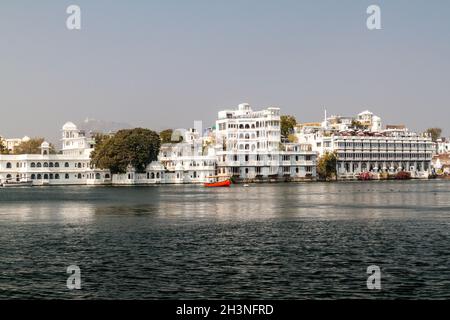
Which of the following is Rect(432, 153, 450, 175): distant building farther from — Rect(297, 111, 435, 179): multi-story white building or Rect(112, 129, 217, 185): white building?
Rect(112, 129, 217, 185): white building

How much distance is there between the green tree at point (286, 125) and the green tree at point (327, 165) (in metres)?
13.5

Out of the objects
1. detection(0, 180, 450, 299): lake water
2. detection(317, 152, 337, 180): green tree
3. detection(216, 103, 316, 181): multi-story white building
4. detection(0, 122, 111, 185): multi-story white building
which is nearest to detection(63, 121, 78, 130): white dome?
detection(0, 122, 111, 185): multi-story white building

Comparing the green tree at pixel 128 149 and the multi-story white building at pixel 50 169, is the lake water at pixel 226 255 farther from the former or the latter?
the multi-story white building at pixel 50 169

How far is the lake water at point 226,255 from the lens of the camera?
66.9ft

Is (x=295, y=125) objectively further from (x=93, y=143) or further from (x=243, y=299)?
(x=243, y=299)

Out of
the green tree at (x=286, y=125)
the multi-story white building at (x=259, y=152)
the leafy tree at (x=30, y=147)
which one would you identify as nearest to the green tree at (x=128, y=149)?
the multi-story white building at (x=259, y=152)

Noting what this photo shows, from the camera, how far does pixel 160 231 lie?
119ft

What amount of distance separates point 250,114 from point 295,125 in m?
22.6

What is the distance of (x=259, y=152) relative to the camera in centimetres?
13250

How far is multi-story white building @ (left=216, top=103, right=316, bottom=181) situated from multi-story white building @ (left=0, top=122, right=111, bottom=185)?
24214mm

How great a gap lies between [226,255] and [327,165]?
113426mm

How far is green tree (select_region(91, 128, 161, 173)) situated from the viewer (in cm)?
11288

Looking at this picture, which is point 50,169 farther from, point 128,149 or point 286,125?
point 286,125

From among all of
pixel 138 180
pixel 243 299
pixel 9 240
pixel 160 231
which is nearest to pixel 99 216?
pixel 160 231
